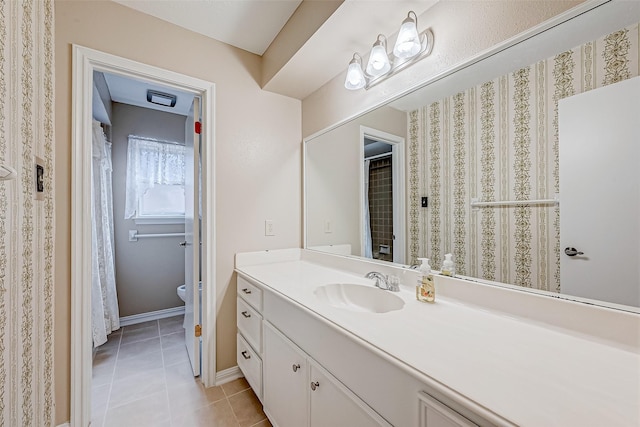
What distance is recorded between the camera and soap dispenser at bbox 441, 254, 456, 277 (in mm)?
1123

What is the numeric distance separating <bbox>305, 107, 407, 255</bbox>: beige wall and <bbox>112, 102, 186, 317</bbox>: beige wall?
1.95 metres

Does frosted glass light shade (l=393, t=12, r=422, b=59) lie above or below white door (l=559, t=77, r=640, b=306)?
above

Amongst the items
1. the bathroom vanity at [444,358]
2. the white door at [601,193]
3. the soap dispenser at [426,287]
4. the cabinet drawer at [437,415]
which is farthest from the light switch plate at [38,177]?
the white door at [601,193]

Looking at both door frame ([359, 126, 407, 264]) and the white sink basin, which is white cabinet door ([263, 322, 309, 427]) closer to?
the white sink basin

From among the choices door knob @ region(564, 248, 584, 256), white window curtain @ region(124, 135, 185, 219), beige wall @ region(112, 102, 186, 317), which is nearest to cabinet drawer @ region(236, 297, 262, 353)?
door knob @ region(564, 248, 584, 256)

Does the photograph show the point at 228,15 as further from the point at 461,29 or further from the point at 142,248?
the point at 142,248

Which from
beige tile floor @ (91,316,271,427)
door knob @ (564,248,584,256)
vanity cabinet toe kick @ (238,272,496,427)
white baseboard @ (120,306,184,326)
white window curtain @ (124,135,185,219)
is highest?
white window curtain @ (124,135,185,219)

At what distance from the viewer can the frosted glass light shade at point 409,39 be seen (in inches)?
45.7

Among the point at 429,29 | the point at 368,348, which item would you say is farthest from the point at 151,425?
the point at 429,29

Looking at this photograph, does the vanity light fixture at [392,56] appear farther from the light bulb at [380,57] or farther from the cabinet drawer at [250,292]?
the cabinet drawer at [250,292]

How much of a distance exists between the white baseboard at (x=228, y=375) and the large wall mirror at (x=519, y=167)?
1.27 meters

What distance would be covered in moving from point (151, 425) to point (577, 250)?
6.83 ft

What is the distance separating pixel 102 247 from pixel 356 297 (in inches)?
93.7

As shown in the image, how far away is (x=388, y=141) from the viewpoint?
1.45 m
